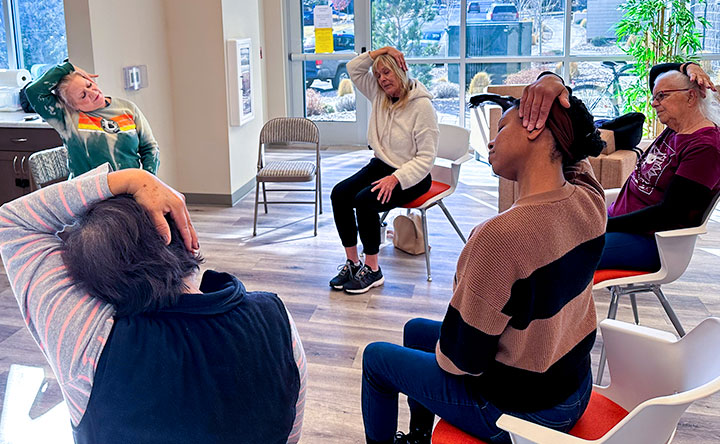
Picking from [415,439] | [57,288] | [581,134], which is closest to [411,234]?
[415,439]

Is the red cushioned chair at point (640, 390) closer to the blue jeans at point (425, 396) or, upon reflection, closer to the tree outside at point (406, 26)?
the blue jeans at point (425, 396)

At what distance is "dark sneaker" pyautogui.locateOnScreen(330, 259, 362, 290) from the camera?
13.4 feet

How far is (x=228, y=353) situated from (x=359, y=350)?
6.56 ft

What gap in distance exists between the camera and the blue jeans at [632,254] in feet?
9.29

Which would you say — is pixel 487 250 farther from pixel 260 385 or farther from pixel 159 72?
pixel 159 72

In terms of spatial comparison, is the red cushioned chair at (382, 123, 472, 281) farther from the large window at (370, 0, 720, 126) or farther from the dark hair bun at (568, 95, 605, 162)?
the large window at (370, 0, 720, 126)

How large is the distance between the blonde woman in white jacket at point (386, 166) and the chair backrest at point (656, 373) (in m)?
2.19

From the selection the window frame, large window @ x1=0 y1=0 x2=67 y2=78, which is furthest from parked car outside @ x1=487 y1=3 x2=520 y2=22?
the window frame

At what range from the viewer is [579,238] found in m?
1.59

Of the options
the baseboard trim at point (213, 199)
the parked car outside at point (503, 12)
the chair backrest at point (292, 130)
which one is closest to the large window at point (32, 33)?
the baseboard trim at point (213, 199)

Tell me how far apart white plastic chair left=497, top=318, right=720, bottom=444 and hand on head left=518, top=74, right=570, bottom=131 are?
2.02 ft

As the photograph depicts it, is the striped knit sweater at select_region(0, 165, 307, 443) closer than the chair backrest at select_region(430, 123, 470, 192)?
Yes

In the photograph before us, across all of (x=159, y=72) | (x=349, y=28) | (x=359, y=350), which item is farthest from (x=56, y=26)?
(x=359, y=350)

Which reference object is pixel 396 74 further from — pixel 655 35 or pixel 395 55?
pixel 655 35
